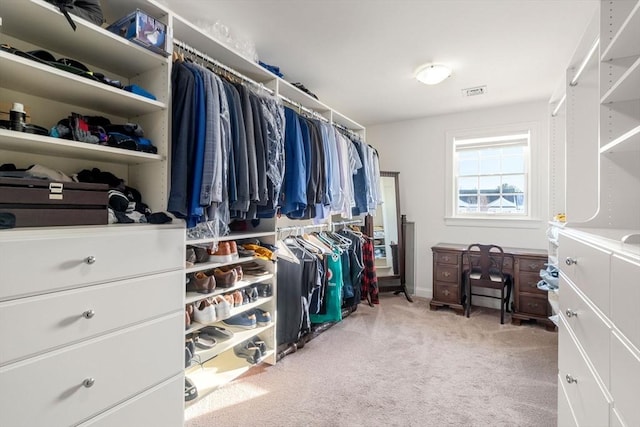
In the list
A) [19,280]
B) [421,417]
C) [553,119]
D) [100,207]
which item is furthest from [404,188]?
[19,280]

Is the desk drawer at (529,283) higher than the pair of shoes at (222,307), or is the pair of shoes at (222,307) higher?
the pair of shoes at (222,307)

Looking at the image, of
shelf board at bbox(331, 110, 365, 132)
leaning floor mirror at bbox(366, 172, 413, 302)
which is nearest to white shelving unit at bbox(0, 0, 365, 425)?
shelf board at bbox(331, 110, 365, 132)

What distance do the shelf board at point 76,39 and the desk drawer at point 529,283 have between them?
136 inches

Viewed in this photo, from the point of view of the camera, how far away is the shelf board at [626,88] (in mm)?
958

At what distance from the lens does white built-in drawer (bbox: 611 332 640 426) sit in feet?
2.11

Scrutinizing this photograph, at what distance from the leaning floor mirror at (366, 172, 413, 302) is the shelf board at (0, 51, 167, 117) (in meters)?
2.92

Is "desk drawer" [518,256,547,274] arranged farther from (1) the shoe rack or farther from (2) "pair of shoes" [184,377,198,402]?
(2) "pair of shoes" [184,377,198,402]

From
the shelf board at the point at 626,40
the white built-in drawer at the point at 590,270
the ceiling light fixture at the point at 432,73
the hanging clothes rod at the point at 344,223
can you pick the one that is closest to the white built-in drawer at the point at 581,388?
the white built-in drawer at the point at 590,270

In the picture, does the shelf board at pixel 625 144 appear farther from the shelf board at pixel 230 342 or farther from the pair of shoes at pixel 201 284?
the shelf board at pixel 230 342

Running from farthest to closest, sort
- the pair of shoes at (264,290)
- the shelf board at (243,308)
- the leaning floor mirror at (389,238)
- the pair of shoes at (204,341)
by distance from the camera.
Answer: the leaning floor mirror at (389,238) → the pair of shoes at (264,290) → the pair of shoes at (204,341) → the shelf board at (243,308)

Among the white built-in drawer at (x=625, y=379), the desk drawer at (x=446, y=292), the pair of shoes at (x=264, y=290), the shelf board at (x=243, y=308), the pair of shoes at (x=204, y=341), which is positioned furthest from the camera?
the desk drawer at (x=446, y=292)

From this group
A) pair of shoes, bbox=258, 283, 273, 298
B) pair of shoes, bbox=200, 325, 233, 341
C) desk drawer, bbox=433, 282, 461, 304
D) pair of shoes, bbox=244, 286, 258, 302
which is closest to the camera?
pair of shoes, bbox=200, 325, 233, 341

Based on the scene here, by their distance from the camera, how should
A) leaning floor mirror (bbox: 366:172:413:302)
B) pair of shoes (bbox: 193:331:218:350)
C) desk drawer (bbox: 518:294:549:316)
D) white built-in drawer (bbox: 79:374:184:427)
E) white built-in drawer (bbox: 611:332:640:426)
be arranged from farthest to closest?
leaning floor mirror (bbox: 366:172:413:302)
desk drawer (bbox: 518:294:549:316)
pair of shoes (bbox: 193:331:218:350)
white built-in drawer (bbox: 79:374:184:427)
white built-in drawer (bbox: 611:332:640:426)

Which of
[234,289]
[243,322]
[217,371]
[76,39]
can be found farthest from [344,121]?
[217,371]
